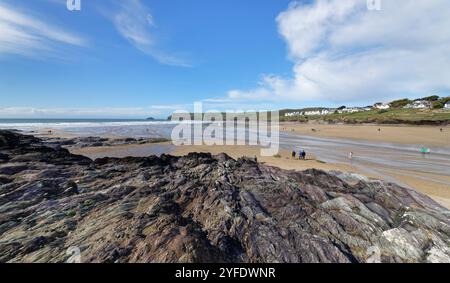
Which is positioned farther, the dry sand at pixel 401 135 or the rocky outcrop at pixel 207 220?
the dry sand at pixel 401 135

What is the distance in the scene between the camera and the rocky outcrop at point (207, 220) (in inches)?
254

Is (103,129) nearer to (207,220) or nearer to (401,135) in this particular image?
(207,220)

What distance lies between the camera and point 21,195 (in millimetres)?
9891

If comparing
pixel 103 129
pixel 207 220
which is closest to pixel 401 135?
pixel 207 220

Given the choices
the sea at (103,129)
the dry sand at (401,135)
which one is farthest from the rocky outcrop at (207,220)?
the sea at (103,129)

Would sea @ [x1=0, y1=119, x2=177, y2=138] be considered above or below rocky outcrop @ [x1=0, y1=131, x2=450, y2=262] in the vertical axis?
above

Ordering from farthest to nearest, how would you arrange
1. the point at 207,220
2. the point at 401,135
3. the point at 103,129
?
the point at 103,129 → the point at 401,135 → the point at 207,220

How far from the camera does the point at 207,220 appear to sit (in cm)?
823

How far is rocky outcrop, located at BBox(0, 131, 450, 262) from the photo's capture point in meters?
6.44

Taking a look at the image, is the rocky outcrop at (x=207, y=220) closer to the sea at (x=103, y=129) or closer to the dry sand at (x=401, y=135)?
the dry sand at (x=401, y=135)

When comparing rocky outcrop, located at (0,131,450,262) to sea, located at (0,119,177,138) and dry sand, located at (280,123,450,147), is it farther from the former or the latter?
sea, located at (0,119,177,138)

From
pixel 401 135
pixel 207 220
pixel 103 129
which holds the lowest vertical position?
pixel 207 220

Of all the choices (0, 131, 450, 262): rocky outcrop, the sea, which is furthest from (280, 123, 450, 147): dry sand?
the sea

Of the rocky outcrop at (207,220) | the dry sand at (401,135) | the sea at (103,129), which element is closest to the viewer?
the rocky outcrop at (207,220)
